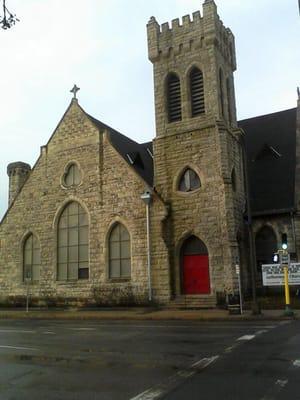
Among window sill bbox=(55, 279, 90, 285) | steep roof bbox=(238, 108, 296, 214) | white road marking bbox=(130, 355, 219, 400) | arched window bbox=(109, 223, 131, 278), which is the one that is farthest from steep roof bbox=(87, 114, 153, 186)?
white road marking bbox=(130, 355, 219, 400)

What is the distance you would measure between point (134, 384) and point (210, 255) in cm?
1713

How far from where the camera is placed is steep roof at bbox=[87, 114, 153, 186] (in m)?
29.8

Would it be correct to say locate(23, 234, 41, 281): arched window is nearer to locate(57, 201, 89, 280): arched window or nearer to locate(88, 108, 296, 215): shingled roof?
locate(57, 201, 89, 280): arched window

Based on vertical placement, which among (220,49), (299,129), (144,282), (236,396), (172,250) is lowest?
(236,396)

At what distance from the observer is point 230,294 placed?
899 inches

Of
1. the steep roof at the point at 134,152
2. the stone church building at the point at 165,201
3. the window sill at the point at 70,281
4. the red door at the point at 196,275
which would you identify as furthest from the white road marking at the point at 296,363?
the steep roof at the point at 134,152

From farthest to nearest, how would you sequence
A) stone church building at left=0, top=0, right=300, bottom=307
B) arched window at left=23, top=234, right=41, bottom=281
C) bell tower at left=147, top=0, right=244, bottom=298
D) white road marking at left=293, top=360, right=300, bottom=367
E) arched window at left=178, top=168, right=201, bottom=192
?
arched window at left=23, top=234, right=41, bottom=281 → arched window at left=178, top=168, right=201, bottom=192 → stone church building at left=0, top=0, right=300, bottom=307 → bell tower at left=147, top=0, right=244, bottom=298 → white road marking at left=293, top=360, right=300, bottom=367

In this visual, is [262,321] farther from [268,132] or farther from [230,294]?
[268,132]

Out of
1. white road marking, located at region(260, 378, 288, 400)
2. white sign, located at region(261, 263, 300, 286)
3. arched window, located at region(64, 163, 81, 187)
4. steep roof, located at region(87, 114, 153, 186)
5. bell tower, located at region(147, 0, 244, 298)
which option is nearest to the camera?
white road marking, located at region(260, 378, 288, 400)

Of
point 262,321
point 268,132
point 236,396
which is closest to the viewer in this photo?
point 236,396

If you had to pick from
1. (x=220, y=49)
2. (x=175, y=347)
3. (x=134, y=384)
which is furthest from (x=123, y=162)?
(x=134, y=384)

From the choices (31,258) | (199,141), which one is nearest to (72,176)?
(31,258)

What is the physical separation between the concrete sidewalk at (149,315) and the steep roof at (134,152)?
8500mm

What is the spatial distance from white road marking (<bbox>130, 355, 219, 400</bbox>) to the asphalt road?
14 mm
